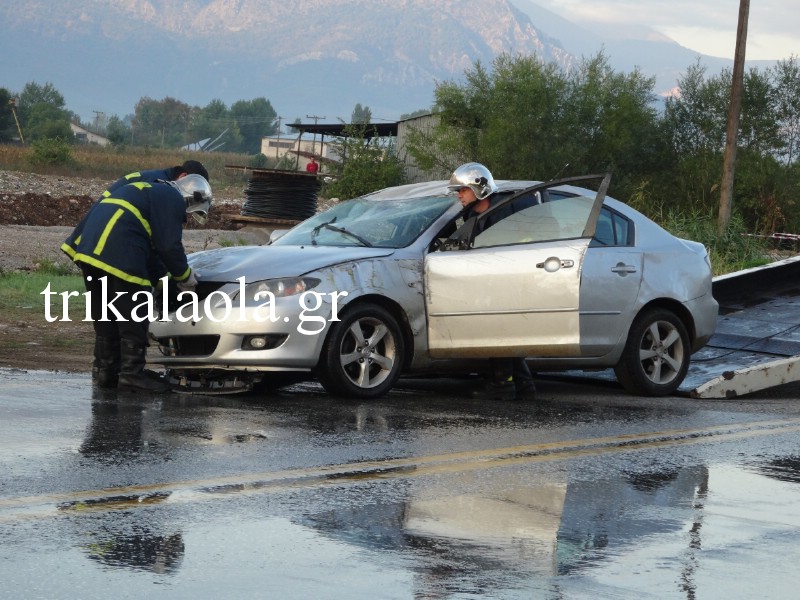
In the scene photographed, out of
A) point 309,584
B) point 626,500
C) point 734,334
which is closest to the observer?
point 309,584

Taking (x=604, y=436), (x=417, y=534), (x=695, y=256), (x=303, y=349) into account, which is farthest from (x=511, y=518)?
(x=695, y=256)

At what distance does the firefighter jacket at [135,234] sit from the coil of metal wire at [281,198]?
44.5 feet

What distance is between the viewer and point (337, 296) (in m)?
9.11

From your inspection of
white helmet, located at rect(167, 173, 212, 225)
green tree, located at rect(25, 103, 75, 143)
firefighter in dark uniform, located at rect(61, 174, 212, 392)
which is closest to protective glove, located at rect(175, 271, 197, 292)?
firefighter in dark uniform, located at rect(61, 174, 212, 392)

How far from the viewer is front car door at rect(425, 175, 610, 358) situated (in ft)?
31.7

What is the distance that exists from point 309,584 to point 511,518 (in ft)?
4.85

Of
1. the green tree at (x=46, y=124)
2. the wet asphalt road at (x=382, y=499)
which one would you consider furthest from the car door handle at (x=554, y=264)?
the green tree at (x=46, y=124)

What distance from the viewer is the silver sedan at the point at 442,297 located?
9094 millimetres

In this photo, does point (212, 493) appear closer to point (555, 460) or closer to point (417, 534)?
point (417, 534)

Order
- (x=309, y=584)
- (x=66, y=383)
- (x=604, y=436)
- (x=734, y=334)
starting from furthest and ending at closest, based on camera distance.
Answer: (x=734, y=334) → (x=66, y=383) → (x=604, y=436) → (x=309, y=584)

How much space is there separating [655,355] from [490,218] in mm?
1738

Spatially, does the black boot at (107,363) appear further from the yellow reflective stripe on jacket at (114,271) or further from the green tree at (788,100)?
the green tree at (788,100)

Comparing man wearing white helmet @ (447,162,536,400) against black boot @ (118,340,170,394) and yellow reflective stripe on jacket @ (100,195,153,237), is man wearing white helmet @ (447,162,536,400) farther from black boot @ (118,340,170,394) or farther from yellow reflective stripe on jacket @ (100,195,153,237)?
black boot @ (118,340,170,394)

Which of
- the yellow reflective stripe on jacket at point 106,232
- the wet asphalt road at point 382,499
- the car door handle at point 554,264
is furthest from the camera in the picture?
the car door handle at point 554,264
